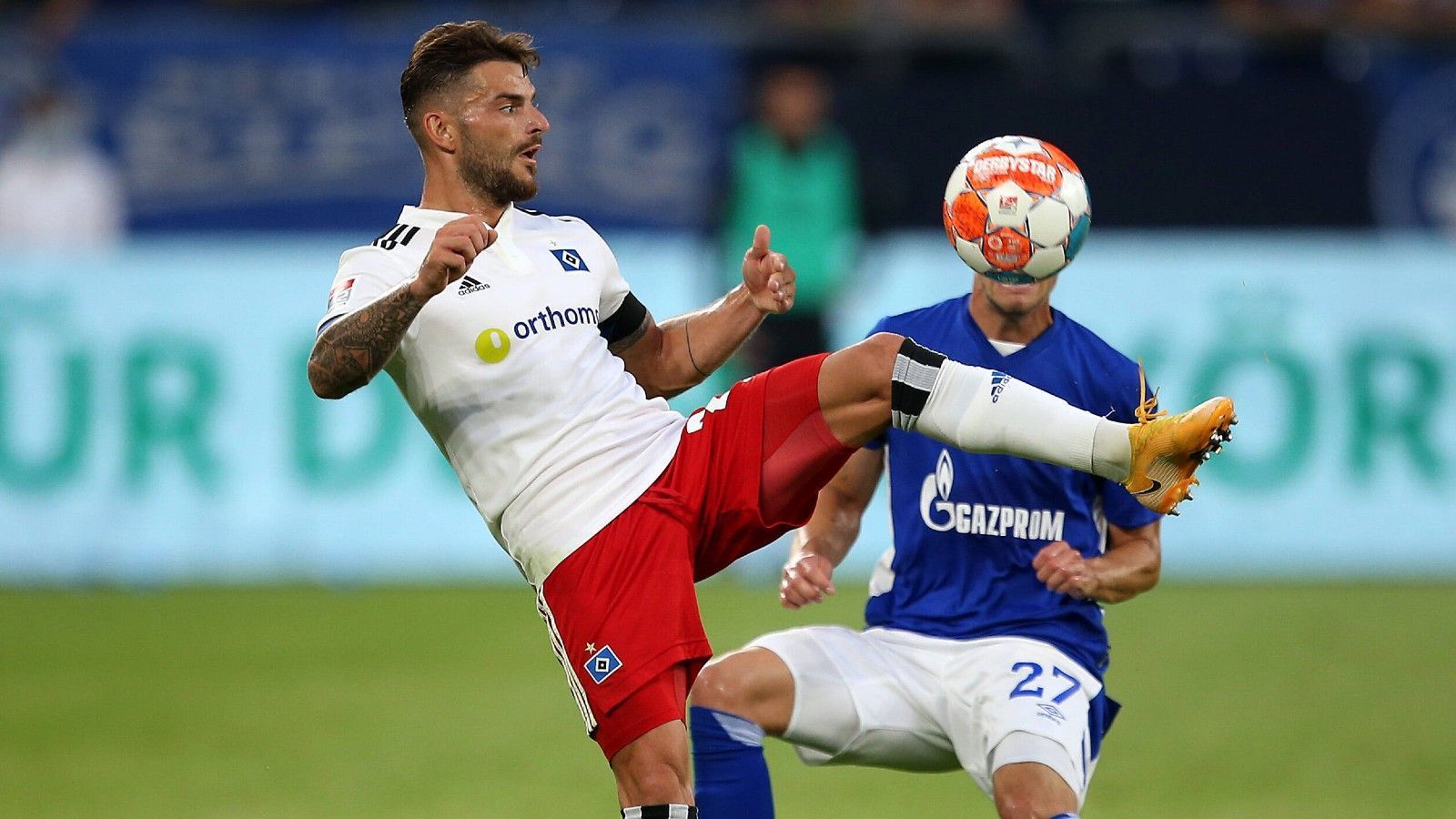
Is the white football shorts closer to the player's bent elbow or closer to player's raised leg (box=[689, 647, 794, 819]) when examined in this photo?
player's raised leg (box=[689, 647, 794, 819])

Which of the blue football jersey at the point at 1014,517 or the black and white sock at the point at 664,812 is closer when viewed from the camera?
the black and white sock at the point at 664,812

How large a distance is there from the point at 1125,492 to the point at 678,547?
1.29m

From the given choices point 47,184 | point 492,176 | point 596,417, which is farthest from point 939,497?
point 47,184

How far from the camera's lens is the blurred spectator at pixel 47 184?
12.3 m

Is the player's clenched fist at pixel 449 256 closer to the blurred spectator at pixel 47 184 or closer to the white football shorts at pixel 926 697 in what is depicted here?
the white football shorts at pixel 926 697

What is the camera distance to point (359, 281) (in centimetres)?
498

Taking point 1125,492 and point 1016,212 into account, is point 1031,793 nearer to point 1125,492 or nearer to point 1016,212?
point 1125,492

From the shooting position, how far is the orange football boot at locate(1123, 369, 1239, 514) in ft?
15.0

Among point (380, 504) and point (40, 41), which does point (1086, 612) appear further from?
point (40, 41)

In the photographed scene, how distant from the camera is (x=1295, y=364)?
36.5 ft

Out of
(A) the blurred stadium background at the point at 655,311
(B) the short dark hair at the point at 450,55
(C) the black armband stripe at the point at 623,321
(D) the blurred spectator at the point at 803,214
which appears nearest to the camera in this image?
(B) the short dark hair at the point at 450,55

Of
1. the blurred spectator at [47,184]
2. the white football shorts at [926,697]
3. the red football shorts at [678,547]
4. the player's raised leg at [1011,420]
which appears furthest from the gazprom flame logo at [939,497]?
the blurred spectator at [47,184]

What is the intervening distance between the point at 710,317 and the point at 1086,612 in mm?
1390

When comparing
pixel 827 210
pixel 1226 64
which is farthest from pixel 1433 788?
pixel 1226 64
